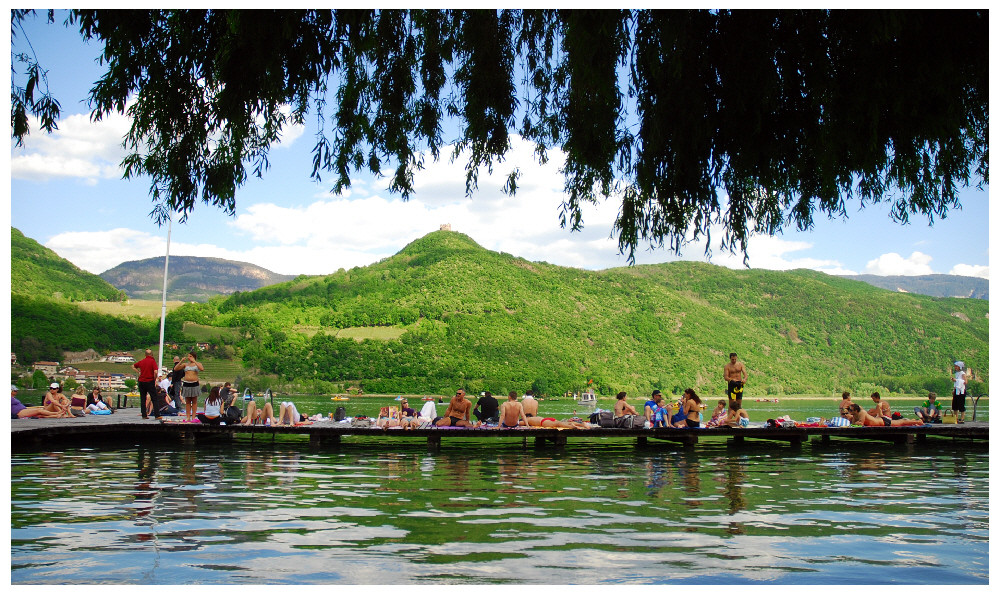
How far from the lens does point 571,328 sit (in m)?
123

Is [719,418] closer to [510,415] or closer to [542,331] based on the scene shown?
[510,415]

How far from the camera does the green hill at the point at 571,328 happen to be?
10531 cm

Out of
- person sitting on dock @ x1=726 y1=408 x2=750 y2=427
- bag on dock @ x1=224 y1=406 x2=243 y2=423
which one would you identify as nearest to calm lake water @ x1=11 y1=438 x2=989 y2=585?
bag on dock @ x1=224 y1=406 x2=243 y2=423

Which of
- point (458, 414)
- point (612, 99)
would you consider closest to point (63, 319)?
point (458, 414)

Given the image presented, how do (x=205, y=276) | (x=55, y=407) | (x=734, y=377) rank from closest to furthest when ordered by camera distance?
(x=734, y=377) < (x=55, y=407) < (x=205, y=276)

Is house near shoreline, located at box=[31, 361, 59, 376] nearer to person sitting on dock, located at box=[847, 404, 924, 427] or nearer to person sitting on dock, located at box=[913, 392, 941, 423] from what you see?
person sitting on dock, located at box=[847, 404, 924, 427]

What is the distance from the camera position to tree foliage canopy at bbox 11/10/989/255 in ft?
18.8

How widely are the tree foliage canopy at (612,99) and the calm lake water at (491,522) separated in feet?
8.22

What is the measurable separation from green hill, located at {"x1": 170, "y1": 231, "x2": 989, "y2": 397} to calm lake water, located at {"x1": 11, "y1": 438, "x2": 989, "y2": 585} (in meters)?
85.6

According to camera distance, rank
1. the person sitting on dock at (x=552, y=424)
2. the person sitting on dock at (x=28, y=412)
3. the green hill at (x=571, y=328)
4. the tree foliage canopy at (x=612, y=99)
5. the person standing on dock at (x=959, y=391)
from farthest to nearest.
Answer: the green hill at (x=571, y=328) → the person sitting on dock at (x=28, y=412) → the person standing on dock at (x=959, y=391) → the person sitting on dock at (x=552, y=424) → the tree foliage canopy at (x=612, y=99)

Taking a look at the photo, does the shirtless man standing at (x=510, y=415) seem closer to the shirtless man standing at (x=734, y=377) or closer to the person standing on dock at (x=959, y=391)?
the shirtless man standing at (x=734, y=377)

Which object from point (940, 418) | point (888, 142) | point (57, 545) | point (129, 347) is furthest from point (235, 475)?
point (129, 347)

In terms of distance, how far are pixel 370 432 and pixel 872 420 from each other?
37.8 ft

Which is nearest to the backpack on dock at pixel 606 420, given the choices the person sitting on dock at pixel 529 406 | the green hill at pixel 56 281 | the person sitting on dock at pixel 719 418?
the person sitting on dock at pixel 529 406
